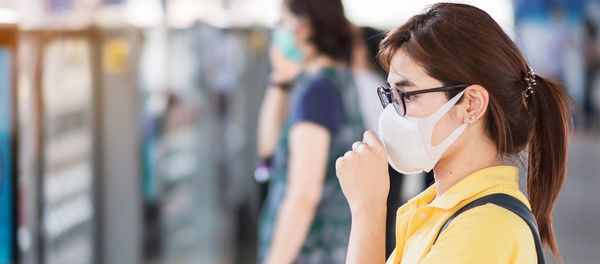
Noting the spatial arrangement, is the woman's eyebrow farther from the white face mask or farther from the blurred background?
the blurred background

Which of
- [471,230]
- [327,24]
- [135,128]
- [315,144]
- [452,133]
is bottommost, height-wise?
[135,128]

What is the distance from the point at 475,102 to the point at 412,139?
14 cm

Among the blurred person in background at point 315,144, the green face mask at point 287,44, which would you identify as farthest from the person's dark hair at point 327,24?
the green face mask at point 287,44

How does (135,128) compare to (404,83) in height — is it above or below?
below

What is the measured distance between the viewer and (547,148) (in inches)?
55.1

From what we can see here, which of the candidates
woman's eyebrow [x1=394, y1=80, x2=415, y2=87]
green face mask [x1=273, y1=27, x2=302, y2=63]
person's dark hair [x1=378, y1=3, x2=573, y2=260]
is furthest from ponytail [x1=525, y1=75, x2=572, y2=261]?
green face mask [x1=273, y1=27, x2=302, y2=63]

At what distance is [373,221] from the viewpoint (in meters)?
1.35

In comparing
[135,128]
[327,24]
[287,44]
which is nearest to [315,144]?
[327,24]

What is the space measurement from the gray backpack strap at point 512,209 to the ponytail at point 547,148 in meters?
0.20

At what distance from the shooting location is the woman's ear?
4.22 ft

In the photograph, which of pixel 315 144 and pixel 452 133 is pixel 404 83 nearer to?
pixel 452 133

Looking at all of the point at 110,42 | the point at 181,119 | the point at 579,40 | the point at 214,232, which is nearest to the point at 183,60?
the point at 181,119

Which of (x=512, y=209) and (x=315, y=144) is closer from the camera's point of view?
(x=512, y=209)

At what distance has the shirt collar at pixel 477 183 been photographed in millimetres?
1283
